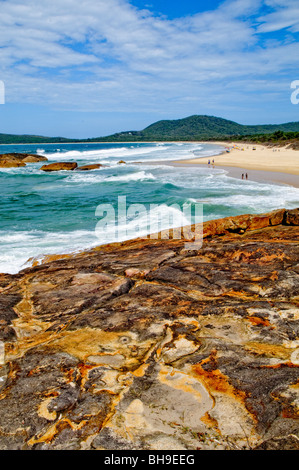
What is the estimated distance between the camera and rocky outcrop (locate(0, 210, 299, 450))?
124 inches

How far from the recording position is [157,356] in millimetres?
4273

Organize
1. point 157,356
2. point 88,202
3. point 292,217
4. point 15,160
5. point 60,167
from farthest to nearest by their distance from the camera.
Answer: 1. point 15,160
2. point 60,167
3. point 88,202
4. point 292,217
5. point 157,356

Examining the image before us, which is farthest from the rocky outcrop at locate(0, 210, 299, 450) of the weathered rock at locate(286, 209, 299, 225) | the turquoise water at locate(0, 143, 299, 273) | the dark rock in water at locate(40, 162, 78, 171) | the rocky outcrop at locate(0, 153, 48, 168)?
the rocky outcrop at locate(0, 153, 48, 168)

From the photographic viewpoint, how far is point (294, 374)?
3.69 metres

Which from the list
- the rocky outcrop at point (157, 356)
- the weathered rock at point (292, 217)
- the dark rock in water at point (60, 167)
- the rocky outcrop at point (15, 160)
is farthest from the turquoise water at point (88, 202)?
the rocky outcrop at point (15, 160)

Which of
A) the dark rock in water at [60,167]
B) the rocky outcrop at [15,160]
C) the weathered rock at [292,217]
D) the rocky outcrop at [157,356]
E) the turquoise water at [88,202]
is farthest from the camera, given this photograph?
the rocky outcrop at [15,160]

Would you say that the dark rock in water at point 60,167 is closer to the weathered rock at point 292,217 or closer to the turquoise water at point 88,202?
the turquoise water at point 88,202

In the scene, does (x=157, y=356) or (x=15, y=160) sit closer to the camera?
(x=157, y=356)

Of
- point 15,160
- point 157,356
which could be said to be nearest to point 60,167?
point 15,160

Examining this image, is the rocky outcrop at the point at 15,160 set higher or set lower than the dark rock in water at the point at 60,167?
higher

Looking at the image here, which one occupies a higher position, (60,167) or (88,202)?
(60,167)

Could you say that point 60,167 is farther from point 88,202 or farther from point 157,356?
point 157,356

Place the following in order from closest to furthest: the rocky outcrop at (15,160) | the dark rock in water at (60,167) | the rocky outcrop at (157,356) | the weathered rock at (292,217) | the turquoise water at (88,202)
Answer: the rocky outcrop at (157,356)
the weathered rock at (292,217)
the turquoise water at (88,202)
the dark rock in water at (60,167)
the rocky outcrop at (15,160)

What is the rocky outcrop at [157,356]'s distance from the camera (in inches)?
124
